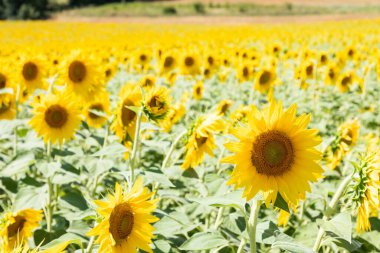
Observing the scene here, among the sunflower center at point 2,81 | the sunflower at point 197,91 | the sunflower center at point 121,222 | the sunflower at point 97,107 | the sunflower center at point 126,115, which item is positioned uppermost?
the sunflower center at point 2,81

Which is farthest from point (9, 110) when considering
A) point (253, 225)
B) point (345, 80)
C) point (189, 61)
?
point (345, 80)

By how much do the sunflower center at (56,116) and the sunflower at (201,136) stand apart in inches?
39.6

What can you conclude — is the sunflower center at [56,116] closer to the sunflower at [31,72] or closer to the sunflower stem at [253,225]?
the sunflower at [31,72]

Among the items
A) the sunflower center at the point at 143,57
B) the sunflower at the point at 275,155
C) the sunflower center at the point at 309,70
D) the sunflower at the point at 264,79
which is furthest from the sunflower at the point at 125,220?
the sunflower center at the point at 143,57

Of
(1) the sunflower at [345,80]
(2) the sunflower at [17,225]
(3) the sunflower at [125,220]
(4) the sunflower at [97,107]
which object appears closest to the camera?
(3) the sunflower at [125,220]

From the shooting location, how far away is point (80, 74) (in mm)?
3430

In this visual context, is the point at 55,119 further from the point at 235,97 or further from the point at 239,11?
the point at 239,11

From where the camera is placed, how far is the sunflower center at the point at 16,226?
6.45 feet

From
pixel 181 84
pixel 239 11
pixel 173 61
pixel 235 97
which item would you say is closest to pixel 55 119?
pixel 173 61

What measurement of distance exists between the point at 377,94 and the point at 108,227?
22.3 feet

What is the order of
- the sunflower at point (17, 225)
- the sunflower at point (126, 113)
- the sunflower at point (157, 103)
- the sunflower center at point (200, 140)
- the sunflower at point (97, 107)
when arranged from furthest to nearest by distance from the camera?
the sunflower at point (97, 107), the sunflower at point (126, 113), the sunflower center at point (200, 140), the sunflower at point (157, 103), the sunflower at point (17, 225)

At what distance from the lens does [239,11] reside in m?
47.2

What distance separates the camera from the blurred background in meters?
42.8

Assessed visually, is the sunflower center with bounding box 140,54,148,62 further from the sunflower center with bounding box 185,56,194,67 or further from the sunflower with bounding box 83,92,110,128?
the sunflower with bounding box 83,92,110,128
